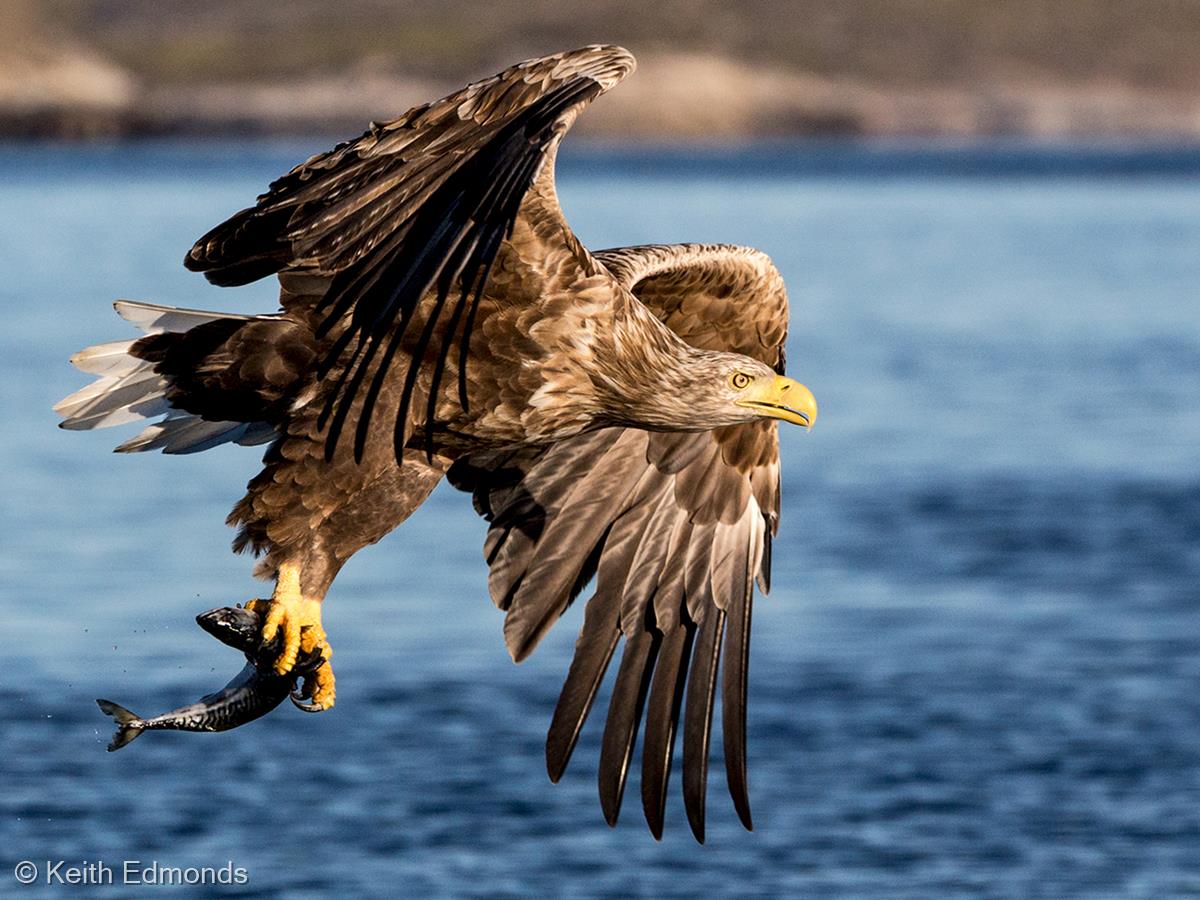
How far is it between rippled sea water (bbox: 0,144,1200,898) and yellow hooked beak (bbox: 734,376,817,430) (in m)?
3.79

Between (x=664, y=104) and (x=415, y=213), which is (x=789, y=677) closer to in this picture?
(x=415, y=213)

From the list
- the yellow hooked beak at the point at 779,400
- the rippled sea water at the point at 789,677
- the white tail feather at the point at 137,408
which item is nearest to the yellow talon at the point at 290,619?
the white tail feather at the point at 137,408

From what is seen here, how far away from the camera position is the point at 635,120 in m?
114

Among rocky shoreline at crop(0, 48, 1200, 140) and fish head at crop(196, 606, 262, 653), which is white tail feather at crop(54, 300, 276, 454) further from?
rocky shoreline at crop(0, 48, 1200, 140)

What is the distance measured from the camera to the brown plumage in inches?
262

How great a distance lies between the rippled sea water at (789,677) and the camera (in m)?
11.2

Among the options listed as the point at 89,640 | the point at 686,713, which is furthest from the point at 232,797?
the point at 686,713

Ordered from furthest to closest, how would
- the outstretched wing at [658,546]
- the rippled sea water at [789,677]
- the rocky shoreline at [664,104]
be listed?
the rocky shoreline at [664,104], the rippled sea water at [789,677], the outstretched wing at [658,546]

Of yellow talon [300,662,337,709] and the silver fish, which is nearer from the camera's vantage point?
the silver fish

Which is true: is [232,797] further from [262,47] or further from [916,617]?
[262,47]

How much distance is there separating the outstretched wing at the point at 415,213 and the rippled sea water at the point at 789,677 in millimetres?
4216

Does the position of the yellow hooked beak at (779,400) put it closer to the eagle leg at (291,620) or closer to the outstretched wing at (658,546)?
the outstretched wing at (658,546)

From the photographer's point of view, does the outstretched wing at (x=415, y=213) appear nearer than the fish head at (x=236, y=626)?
Yes

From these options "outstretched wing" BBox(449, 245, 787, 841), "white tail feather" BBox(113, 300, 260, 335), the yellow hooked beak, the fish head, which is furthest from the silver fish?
the yellow hooked beak
